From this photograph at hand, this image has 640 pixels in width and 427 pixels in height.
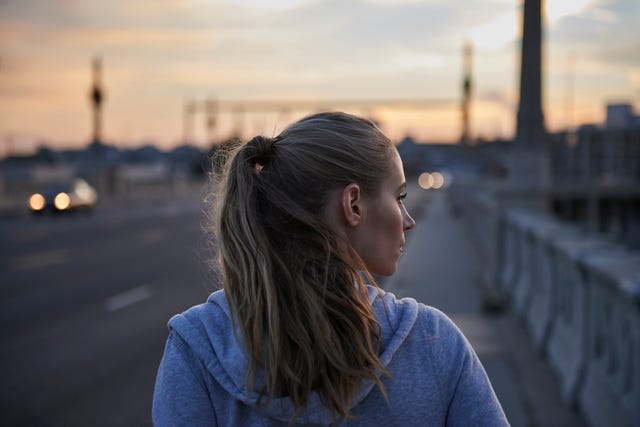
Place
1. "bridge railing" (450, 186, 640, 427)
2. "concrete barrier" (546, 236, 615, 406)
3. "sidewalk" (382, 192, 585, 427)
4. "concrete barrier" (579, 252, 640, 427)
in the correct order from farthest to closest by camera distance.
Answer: "sidewalk" (382, 192, 585, 427) → "concrete barrier" (546, 236, 615, 406) → "bridge railing" (450, 186, 640, 427) → "concrete barrier" (579, 252, 640, 427)

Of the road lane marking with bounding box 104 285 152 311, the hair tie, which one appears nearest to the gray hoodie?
the hair tie

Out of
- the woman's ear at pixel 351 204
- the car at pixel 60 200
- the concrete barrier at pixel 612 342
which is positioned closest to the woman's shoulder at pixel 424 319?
the woman's ear at pixel 351 204

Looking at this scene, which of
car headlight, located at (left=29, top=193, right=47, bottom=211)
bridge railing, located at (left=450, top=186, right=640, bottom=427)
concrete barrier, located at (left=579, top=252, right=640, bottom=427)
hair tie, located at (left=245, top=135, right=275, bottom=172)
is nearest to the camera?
hair tie, located at (left=245, top=135, right=275, bottom=172)

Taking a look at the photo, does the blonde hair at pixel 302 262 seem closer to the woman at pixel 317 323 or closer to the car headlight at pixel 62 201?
the woman at pixel 317 323

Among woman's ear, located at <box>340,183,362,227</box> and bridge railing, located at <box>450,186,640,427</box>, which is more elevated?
woman's ear, located at <box>340,183,362,227</box>

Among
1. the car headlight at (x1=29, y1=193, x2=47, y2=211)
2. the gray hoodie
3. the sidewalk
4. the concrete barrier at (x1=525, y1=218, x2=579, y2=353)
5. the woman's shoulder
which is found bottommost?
the car headlight at (x1=29, y1=193, x2=47, y2=211)

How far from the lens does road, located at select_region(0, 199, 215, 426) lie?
7074 millimetres

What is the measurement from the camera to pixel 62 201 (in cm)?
3494

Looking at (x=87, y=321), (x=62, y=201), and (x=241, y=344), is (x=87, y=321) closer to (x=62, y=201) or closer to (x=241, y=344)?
(x=241, y=344)

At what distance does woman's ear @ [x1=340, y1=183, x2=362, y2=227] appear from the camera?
1678mm

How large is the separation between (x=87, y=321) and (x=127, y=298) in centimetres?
213

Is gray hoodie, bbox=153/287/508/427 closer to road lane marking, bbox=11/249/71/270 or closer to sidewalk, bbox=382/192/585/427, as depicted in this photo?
sidewalk, bbox=382/192/585/427

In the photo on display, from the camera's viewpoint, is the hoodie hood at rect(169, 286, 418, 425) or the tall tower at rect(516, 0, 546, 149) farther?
the tall tower at rect(516, 0, 546, 149)

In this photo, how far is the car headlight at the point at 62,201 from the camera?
34688 millimetres
